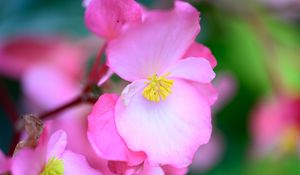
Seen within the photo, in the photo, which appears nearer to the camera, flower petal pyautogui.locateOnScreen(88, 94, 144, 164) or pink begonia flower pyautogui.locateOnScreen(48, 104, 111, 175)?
flower petal pyautogui.locateOnScreen(88, 94, 144, 164)

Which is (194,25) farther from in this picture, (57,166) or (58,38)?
(58,38)

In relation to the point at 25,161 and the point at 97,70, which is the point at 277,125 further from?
the point at 25,161

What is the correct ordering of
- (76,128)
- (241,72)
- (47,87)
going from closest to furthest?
(76,128)
(47,87)
(241,72)

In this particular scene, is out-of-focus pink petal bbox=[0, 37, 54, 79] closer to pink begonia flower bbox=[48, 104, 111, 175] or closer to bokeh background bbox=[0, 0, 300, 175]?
bokeh background bbox=[0, 0, 300, 175]

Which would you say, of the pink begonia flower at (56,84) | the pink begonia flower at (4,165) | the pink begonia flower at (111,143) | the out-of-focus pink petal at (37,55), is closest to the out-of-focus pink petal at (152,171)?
the pink begonia flower at (111,143)

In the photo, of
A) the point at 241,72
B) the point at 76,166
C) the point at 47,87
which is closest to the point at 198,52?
the point at 76,166

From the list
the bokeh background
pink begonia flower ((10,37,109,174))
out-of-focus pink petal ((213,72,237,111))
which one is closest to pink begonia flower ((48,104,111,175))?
pink begonia flower ((10,37,109,174))

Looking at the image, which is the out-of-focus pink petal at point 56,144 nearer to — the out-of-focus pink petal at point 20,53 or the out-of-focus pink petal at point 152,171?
the out-of-focus pink petal at point 152,171
